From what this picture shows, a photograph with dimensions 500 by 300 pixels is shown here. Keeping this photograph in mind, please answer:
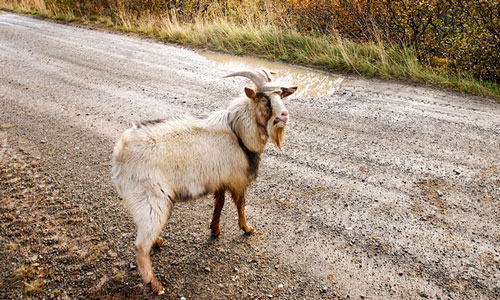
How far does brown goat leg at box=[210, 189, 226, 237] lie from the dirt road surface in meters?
0.12

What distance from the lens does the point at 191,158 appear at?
11.2 feet

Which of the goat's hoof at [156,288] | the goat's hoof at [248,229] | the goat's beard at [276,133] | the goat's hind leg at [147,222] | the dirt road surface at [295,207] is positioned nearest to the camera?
the goat's hind leg at [147,222]

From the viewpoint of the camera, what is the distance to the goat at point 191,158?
3178 mm

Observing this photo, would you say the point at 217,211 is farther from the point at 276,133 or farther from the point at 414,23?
the point at 414,23

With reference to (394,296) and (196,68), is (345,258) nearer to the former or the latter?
(394,296)

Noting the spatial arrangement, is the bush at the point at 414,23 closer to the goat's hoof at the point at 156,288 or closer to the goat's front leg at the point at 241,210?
the goat's front leg at the point at 241,210

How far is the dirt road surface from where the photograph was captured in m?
3.39

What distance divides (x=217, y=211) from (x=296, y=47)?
304 inches

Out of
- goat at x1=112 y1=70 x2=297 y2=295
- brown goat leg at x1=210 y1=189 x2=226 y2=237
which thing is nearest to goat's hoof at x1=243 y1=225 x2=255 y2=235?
goat at x1=112 y1=70 x2=297 y2=295

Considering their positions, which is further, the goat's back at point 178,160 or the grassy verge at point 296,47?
the grassy verge at point 296,47

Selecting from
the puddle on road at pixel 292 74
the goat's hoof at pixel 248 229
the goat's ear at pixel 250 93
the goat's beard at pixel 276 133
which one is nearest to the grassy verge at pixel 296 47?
the puddle on road at pixel 292 74

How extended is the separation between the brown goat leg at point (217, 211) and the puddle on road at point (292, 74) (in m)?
4.18

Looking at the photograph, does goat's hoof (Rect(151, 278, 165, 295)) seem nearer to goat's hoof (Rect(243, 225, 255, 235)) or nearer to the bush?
goat's hoof (Rect(243, 225, 255, 235))

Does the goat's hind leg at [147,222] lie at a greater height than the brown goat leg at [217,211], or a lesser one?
greater
